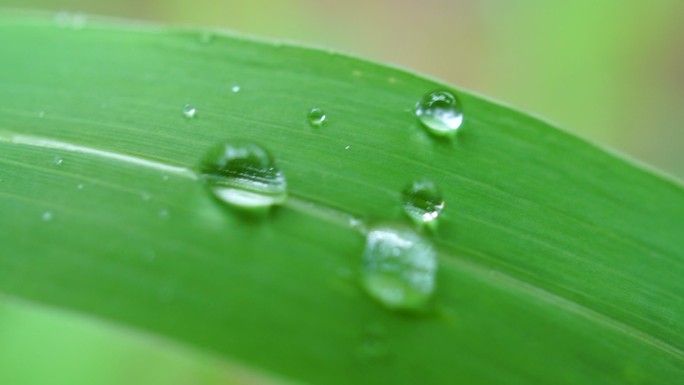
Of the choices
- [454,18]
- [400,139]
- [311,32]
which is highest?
[454,18]

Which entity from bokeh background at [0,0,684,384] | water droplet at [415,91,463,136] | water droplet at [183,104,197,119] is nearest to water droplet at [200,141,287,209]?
water droplet at [183,104,197,119]

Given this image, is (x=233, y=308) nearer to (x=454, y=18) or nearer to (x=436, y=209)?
(x=436, y=209)

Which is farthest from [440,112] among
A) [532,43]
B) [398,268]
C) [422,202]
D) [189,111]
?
[532,43]

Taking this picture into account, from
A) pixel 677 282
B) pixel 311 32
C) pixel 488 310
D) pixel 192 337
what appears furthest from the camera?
pixel 311 32

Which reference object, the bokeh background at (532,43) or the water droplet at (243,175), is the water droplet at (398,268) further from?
the bokeh background at (532,43)

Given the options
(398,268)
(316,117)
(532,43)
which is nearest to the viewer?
(398,268)

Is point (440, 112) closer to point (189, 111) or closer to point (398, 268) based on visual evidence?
point (398, 268)

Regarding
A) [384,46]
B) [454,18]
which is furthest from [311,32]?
[454,18]
